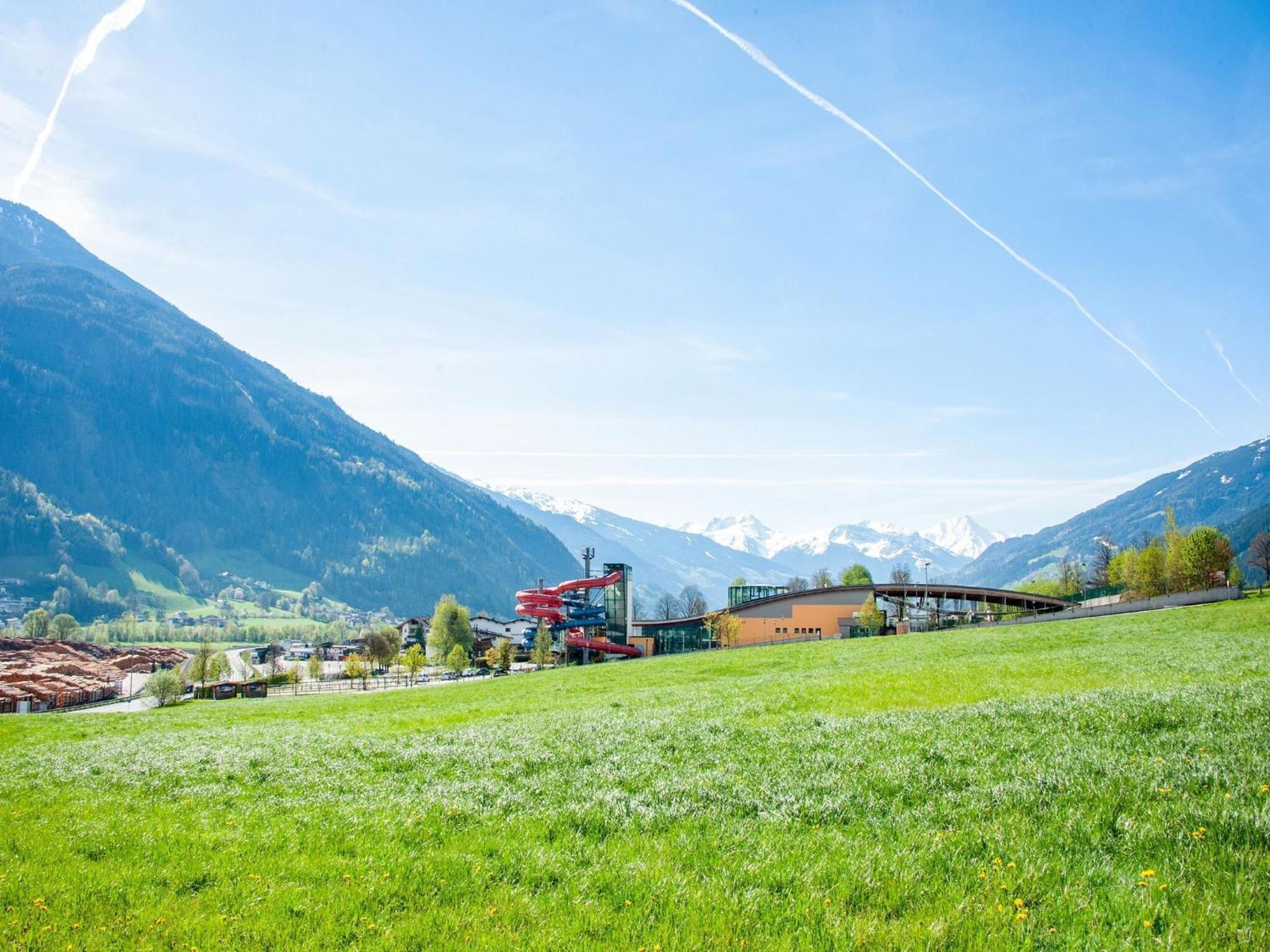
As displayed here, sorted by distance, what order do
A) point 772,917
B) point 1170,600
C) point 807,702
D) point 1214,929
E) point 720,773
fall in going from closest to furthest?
point 1214,929
point 772,917
point 720,773
point 807,702
point 1170,600

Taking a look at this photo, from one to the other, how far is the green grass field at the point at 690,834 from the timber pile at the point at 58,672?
110553 millimetres

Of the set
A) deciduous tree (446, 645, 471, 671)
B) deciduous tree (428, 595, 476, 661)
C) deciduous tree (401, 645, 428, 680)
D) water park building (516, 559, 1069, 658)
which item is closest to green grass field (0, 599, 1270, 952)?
water park building (516, 559, 1069, 658)

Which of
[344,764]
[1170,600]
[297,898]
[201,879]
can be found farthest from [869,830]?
[1170,600]

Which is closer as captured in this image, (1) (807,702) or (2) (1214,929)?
(2) (1214,929)

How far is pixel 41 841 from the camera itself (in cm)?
1199

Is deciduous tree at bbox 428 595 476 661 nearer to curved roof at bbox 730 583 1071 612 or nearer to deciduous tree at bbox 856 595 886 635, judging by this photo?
curved roof at bbox 730 583 1071 612

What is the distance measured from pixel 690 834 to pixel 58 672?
175002 millimetres

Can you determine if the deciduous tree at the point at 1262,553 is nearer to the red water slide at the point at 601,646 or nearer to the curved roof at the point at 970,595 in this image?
the curved roof at the point at 970,595

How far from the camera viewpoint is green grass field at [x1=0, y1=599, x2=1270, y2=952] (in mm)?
8352

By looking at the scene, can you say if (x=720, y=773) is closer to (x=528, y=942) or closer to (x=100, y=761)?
(x=528, y=942)

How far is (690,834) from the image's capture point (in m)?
11.2

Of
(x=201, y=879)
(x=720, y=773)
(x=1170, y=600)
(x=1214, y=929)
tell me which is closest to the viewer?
(x=1214, y=929)

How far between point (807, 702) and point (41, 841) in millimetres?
19598

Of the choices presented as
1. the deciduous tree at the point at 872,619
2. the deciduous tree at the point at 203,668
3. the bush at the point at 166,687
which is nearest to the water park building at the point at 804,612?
the deciduous tree at the point at 872,619
